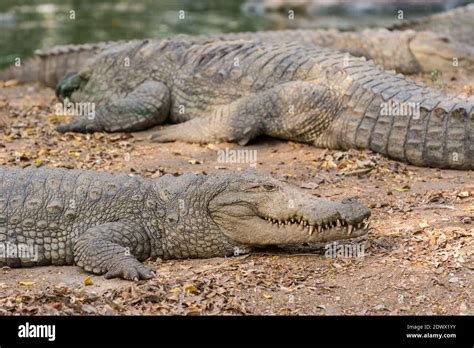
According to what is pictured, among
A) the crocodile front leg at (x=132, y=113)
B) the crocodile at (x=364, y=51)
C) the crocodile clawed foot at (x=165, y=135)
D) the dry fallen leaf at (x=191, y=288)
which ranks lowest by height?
the dry fallen leaf at (x=191, y=288)

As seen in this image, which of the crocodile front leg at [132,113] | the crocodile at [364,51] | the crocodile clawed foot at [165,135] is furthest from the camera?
the crocodile at [364,51]

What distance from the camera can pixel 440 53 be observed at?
44.5 ft

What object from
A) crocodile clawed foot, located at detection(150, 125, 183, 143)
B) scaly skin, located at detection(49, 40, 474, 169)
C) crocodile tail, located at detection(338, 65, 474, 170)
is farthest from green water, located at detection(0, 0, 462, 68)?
crocodile tail, located at detection(338, 65, 474, 170)

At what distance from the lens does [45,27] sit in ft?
68.2

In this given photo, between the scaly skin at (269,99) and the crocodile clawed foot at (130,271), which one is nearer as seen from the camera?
the crocodile clawed foot at (130,271)

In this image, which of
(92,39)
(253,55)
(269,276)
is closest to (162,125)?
(253,55)

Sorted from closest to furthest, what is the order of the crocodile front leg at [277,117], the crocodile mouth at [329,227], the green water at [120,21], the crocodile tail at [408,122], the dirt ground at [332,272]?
the dirt ground at [332,272] < the crocodile mouth at [329,227] < the crocodile tail at [408,122] < the crocodile front leg at [277,117] < the green water at [120,21]

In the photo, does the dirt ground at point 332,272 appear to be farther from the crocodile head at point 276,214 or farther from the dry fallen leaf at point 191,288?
the crocodile head at point 276,214

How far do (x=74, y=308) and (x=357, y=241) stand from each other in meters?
2.34

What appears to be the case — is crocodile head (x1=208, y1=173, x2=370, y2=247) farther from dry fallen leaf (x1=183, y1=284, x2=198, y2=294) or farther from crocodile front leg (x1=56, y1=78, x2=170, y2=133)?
crocodile front leg (x1=56, y1=78, x2=170, y2=133)

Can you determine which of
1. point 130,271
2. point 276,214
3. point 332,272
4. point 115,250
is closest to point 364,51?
point 276,214

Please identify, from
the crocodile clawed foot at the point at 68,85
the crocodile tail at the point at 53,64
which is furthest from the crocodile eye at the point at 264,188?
the crocodile tail at the point at 53,64

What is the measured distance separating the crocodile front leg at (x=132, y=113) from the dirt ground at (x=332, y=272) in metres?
1.56

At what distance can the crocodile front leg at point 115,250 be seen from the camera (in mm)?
6497
